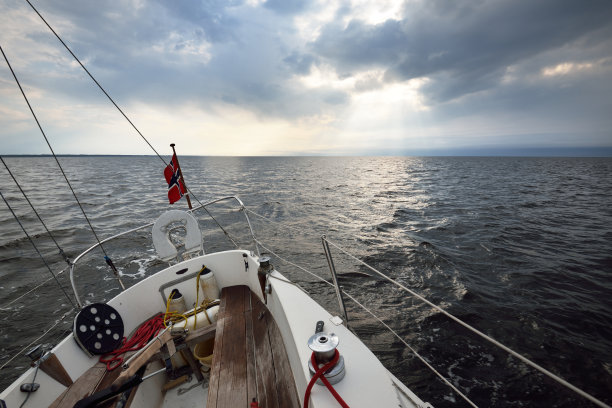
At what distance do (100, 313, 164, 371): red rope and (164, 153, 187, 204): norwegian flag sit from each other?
7.44ft

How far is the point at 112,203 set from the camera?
18.6 meters

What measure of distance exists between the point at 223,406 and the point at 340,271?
5.77 m

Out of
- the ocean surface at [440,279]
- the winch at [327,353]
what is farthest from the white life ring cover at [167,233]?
the winch at [327,353]

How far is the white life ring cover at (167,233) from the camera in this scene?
418 cm

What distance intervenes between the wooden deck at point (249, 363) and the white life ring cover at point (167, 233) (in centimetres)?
148

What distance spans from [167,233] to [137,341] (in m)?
1.69

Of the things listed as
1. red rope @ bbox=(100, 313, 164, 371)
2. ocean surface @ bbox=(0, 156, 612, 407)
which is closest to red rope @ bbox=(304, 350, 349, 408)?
ocean surface @ bbox=(0, 156, 612, 407)

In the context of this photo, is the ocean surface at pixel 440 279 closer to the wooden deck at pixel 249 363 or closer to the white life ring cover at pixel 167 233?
the wooden deck at pixel 249 363

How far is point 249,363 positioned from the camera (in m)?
2.74

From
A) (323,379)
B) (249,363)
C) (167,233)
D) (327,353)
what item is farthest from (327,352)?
(167,233)

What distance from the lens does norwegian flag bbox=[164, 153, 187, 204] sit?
190 inches

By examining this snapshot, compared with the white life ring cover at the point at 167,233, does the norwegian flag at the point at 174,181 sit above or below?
above

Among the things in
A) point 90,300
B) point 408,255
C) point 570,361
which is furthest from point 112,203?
point 570,361

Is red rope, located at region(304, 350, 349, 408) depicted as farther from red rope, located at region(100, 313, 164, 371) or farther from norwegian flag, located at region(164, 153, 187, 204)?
norwegian flag, located at region(164, 153, 187, 204)
